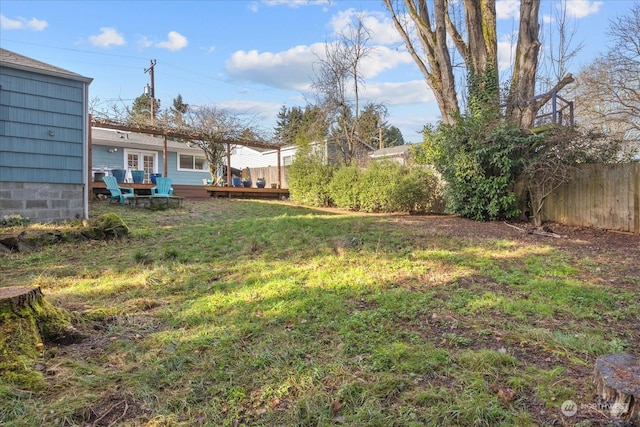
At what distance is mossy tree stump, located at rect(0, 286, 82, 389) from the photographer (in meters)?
2.05

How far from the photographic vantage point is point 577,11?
12.8m

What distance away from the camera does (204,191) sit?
14695 millimetres

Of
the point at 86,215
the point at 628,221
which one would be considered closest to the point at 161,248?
the point at 86,215

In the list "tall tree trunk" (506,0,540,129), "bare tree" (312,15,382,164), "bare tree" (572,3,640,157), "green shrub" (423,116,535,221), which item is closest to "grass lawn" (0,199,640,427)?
"green shrub" (423,116,535,221)

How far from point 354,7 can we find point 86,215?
13.1 meters

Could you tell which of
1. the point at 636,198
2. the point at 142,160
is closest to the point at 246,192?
the point at 142,160

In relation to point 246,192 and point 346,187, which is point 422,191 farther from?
point 246,192

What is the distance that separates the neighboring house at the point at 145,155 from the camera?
16.9 metres

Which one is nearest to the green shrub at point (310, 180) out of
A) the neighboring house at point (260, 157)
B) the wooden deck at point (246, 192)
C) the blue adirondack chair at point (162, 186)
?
the wooden deck at point (246, 192)

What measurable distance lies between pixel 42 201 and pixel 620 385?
8897 millimetres

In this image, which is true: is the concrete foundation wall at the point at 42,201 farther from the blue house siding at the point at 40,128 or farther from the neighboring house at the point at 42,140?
the blue house siding at the point at 40,128

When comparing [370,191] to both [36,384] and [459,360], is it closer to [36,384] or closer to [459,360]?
[459,360]

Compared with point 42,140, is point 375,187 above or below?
below

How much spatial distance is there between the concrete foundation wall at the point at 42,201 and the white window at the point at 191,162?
12.0 m
